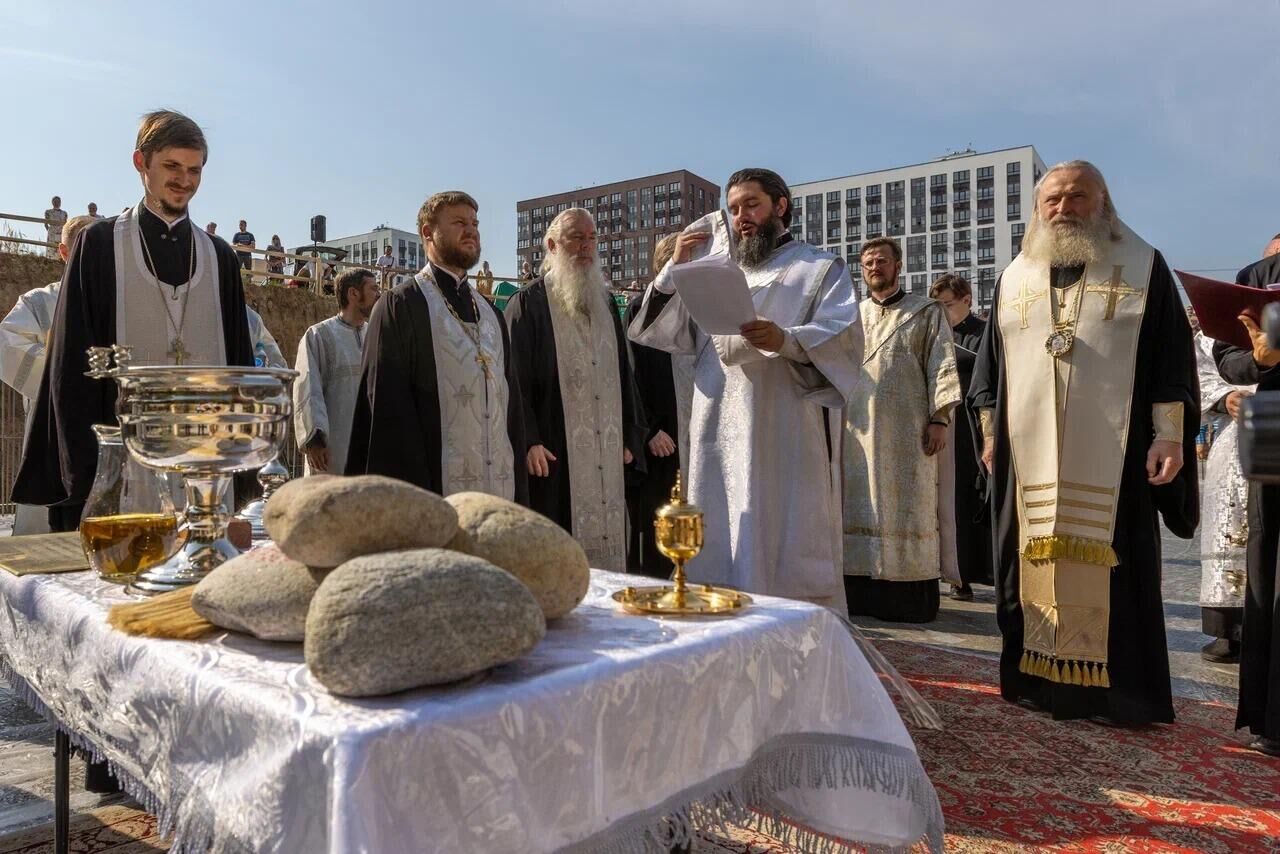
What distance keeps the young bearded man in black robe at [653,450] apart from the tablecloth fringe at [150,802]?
328 centimetres

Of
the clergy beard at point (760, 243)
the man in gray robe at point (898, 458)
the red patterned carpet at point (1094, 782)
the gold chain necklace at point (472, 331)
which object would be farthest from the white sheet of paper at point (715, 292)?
the man in gray robe at point (898, 458)

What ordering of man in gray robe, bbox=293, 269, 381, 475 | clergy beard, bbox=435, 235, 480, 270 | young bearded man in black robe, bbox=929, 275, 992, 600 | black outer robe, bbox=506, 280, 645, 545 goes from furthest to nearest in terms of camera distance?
young bearded man in black robe, bbox=929, 275, 992, 600, man in gray robe, bbox=293, 269, 381, 475, black outer robe, bbox=506, 280, 645, 545, clergy beard, bbox=435, 235, 480, 270

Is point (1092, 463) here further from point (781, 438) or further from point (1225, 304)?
point (781, 438)

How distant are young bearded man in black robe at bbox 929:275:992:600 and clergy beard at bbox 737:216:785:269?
2.94 metres

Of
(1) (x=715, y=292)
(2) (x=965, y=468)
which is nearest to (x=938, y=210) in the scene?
(2) (x=965, y=468)

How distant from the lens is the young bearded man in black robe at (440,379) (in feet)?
11.9

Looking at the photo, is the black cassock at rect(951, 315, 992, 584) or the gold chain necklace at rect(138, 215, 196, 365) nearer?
the gold chain necklace at rect(138, 215, 196, 365)

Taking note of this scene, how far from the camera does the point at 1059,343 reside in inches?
138

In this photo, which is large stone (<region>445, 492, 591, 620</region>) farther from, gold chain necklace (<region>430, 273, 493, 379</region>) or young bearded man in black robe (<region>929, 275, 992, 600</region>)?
young bearded man in black robe (<region>929, 275, 992, 600</region>)

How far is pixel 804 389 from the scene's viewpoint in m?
3.34

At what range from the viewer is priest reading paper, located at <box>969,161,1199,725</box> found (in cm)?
332

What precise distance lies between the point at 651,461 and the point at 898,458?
5.35 feet

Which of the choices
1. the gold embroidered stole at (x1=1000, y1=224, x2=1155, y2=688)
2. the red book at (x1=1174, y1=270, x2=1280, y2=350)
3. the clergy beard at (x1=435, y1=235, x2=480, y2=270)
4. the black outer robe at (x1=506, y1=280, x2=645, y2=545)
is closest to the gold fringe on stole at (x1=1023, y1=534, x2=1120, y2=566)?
the gold embroidered stole at (x1=1000, y1=224, x2=1155, y2=688)

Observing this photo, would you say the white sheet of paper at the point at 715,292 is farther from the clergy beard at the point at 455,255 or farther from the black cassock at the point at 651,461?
the black cassock at the point at 651,461
